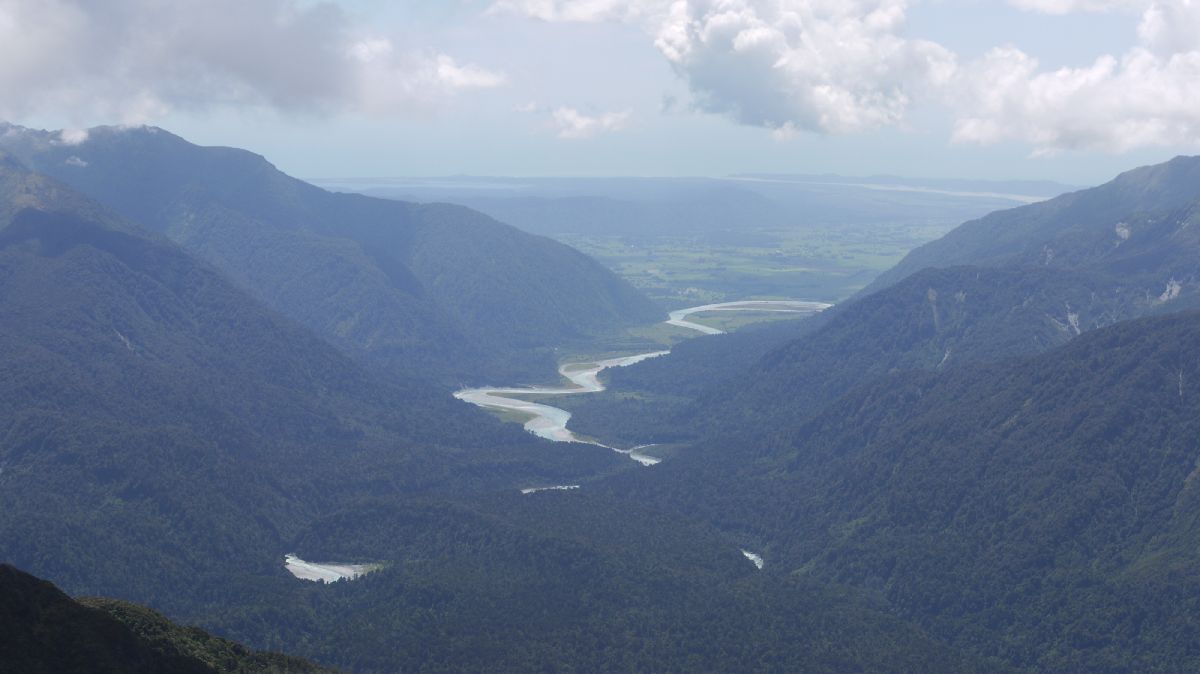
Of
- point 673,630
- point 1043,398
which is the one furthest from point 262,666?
point 1043,398

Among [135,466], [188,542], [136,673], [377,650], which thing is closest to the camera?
[136,673]

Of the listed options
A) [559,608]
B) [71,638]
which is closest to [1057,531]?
[559,608]

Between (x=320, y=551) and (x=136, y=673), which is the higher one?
(x=136, y=673)

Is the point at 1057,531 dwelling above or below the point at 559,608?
above

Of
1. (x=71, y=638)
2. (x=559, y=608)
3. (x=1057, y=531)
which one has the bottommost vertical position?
(x=559, y=608)

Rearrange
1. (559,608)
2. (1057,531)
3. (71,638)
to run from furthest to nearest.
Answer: (1057,531)
(559,608)
(71,638)

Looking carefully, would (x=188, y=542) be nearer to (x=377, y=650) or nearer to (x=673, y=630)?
(x=377, y=650)

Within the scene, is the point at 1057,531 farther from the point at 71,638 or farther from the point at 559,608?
the point at 71,638

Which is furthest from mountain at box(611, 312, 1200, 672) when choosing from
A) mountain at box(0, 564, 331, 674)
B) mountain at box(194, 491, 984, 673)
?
mountain at box(0, 564, 331, 674)
